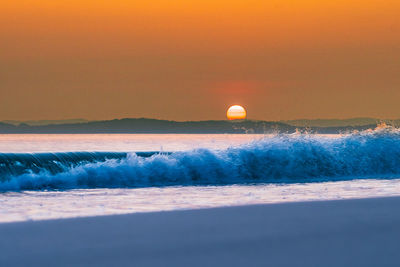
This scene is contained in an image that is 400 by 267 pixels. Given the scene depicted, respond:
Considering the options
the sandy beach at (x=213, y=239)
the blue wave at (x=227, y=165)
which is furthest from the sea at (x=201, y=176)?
the sandy beach at (x=213, y=239)

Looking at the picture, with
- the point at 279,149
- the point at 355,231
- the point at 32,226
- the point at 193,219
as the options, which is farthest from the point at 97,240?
the point at 279,149

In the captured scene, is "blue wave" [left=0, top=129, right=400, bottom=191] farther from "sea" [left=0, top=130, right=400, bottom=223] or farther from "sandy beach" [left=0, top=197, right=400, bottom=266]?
"sandy beach" [left=0, top=197, right=400, bottom=266]

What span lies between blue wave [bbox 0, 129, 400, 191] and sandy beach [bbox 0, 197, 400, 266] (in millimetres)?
6081

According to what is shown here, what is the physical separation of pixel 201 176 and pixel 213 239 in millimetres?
9092

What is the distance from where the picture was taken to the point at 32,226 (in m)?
5.39

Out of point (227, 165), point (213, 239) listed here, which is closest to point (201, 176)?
point (227, 165)

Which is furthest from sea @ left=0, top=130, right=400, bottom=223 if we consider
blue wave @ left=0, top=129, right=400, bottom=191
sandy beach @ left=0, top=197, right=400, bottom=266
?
sandy beach @ left=0, top=197, right=400, bottom=266

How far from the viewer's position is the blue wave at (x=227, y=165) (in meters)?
12.4

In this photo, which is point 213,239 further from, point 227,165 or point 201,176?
point 227,165

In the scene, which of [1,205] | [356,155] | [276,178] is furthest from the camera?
[356,155]

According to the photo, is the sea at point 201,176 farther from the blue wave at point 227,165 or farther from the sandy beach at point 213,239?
the sandy beach at point 213,239

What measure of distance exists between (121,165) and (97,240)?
8.62 meters

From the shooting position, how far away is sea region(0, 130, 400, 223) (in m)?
7.95

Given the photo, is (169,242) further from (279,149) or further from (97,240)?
(279,149)
